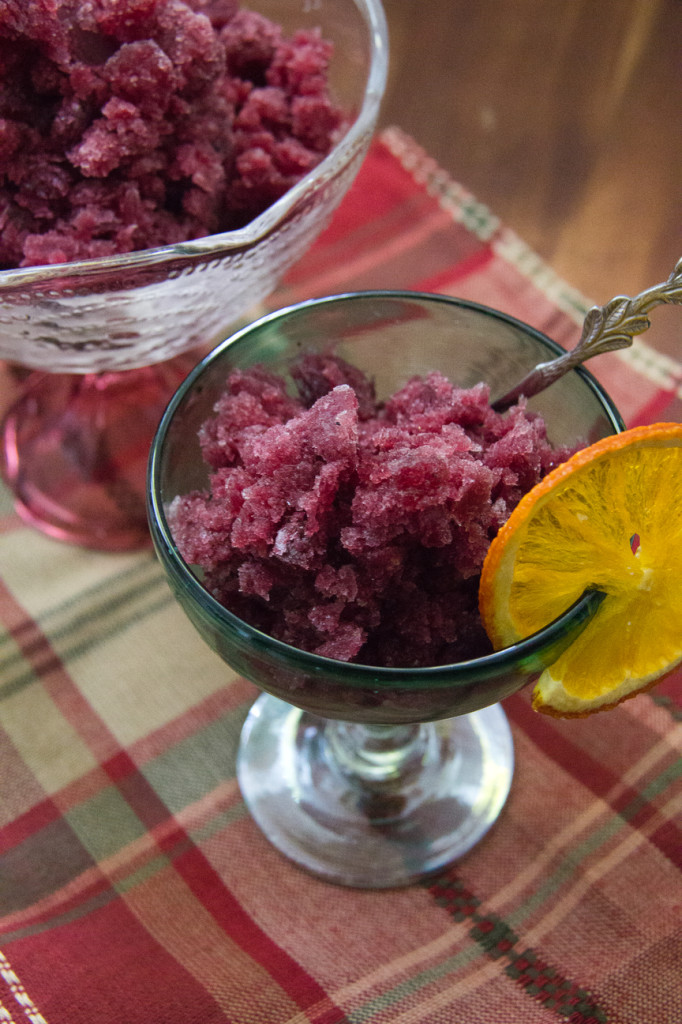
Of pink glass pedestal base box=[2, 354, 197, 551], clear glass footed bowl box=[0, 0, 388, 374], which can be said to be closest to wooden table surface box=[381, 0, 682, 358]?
clear glass footed bowl box=[0, 0, 388, 374]

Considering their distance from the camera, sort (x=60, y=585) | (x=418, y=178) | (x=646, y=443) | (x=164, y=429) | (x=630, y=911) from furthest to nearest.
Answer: (x=418, y=178), (x=60, y=585), (x=630, y=911), (x=164, y=429), (x=646, y=443)

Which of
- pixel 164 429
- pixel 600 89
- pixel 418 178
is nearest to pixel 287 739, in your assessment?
pixel 164 429

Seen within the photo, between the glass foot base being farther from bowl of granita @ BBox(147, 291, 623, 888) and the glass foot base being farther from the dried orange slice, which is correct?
the dried orange slice

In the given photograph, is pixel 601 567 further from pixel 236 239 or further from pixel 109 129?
pixel 109 129

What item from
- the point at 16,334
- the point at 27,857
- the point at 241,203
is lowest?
the point at 27,857

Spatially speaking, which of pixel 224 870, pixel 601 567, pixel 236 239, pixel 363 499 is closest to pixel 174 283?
pixel 236 239

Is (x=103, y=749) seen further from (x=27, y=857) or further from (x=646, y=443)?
(x=646, y=443)
